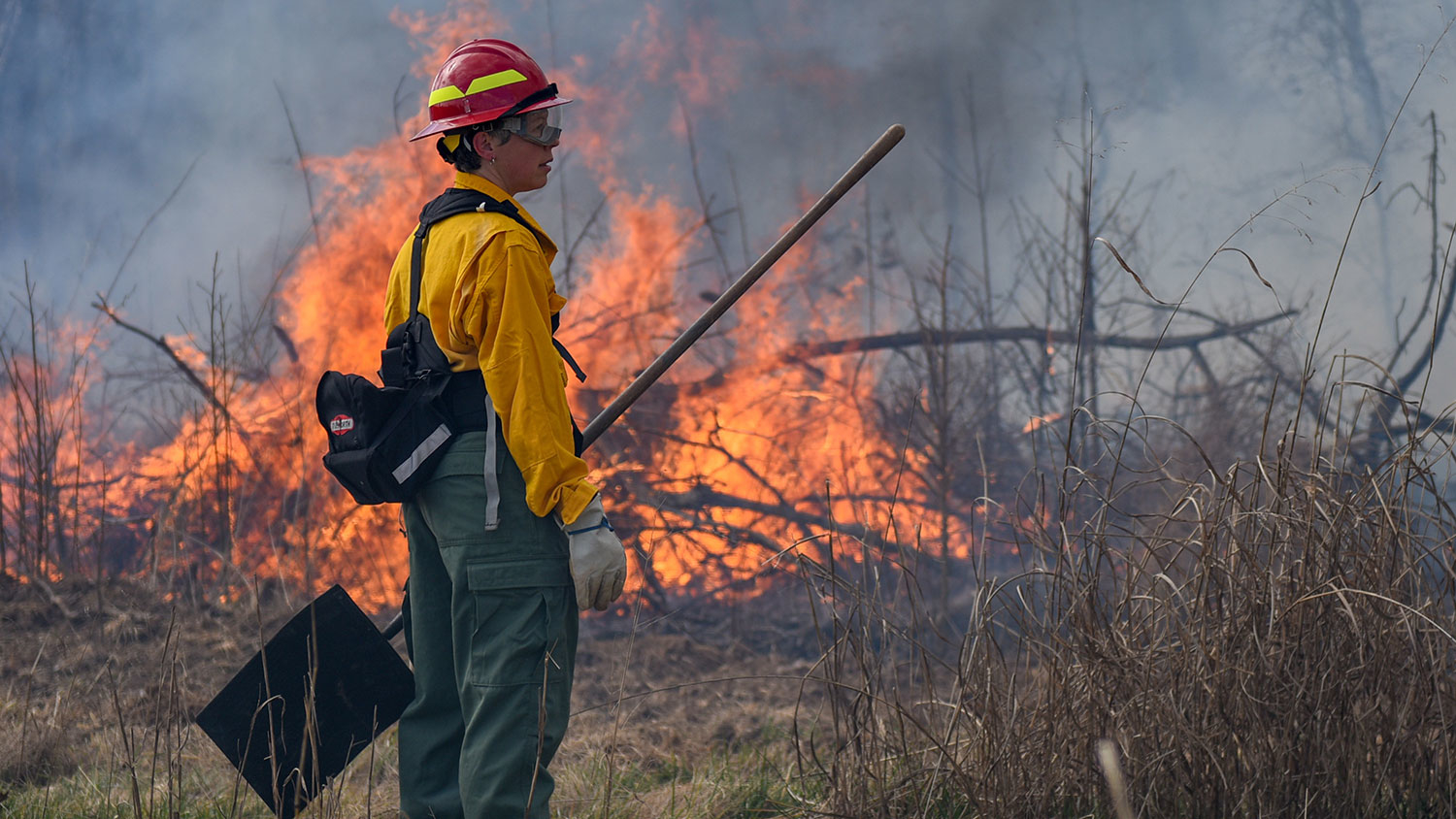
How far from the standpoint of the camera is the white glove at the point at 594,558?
7.54 ft

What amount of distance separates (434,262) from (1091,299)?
595 cm

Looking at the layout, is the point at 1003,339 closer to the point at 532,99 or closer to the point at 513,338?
the point at 532,99

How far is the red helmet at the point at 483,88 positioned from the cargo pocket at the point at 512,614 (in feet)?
3.58

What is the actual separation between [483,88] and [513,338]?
67cm

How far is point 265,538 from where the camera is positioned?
6.96 meters

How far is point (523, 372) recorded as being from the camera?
2322 millimetres

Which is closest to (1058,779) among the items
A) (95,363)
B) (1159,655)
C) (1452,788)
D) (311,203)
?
(1159,655)

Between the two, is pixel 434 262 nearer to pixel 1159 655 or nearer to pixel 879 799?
pixel 879 799

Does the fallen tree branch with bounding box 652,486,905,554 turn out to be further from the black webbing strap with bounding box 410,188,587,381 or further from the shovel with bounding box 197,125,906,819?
the black webbing strap with bounding box 410,188,587,381

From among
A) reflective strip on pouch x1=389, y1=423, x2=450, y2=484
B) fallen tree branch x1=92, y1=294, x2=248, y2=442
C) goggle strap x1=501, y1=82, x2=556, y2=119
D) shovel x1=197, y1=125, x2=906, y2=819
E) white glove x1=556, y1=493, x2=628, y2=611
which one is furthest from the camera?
fallen tree branch x1=92, y1=294, x2=248, y2=442

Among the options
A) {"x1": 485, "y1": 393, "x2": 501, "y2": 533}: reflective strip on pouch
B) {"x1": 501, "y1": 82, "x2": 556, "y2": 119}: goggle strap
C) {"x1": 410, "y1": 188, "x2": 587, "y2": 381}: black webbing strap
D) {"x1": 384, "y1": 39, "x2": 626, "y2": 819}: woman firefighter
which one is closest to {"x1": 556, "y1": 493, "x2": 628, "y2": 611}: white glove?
{"x1": 384, "y1": 39, "x2": 626, "y2": 819}: woman firefighter

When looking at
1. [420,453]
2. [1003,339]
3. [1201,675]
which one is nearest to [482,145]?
[420,453]

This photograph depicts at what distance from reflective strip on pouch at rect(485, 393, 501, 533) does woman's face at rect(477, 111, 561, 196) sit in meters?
0.59

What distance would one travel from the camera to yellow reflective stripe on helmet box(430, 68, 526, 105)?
8.32 feet
